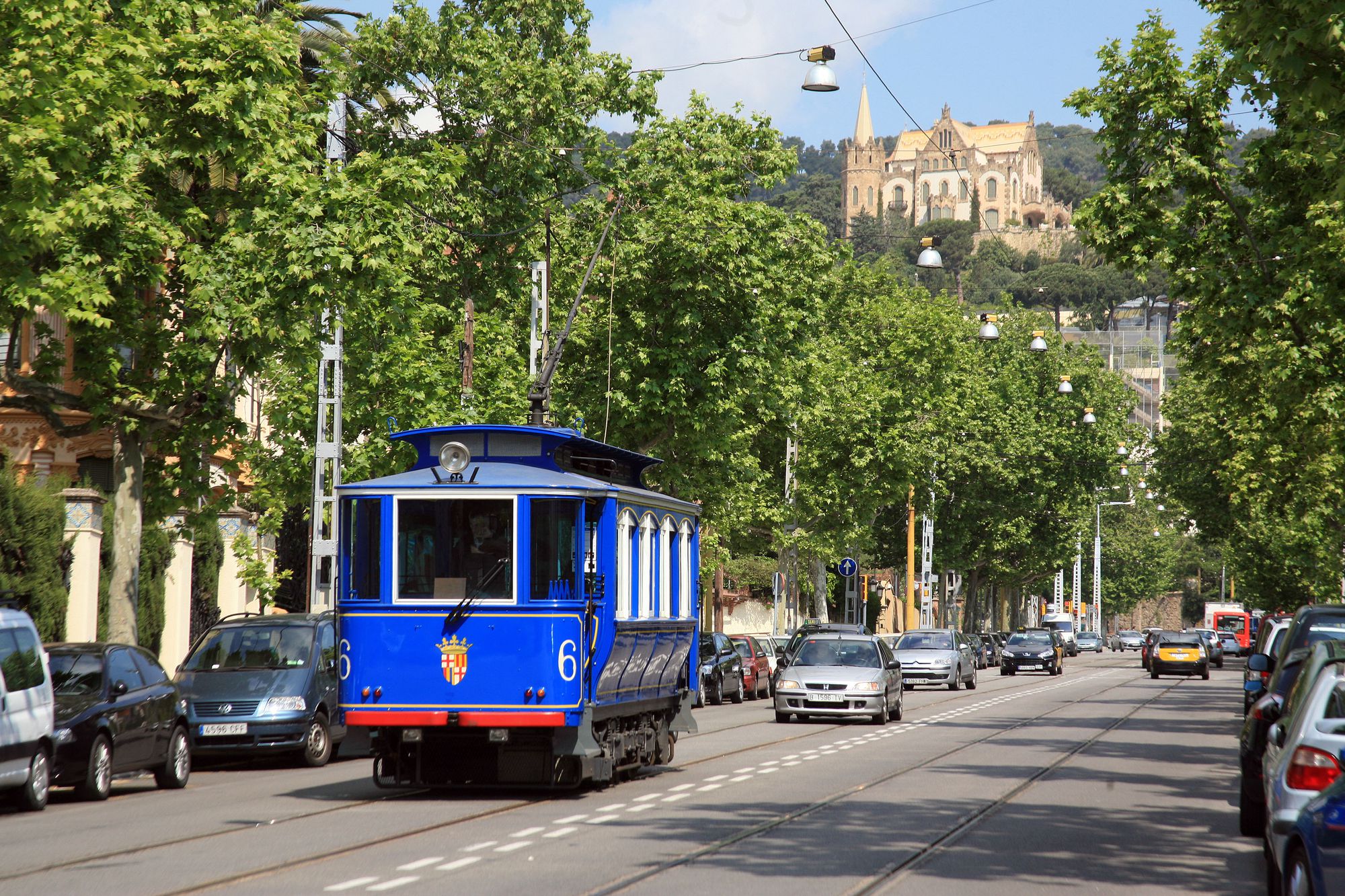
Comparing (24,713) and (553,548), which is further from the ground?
(553,548)

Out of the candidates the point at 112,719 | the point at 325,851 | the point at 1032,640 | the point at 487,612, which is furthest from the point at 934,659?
the point at 325,851

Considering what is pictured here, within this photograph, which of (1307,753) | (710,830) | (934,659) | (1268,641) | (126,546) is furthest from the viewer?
(934,659)

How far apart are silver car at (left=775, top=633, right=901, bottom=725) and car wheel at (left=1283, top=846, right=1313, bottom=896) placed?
20255mm

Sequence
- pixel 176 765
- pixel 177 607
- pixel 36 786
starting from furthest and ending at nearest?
pixel 177 607 < pixel 176 765 < pixel 36 786

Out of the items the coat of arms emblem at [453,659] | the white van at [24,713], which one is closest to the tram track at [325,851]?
the coat of arms emblem at [453,659]

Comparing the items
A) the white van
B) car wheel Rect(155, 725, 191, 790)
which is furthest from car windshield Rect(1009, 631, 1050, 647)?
the white van

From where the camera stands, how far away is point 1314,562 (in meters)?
64.4

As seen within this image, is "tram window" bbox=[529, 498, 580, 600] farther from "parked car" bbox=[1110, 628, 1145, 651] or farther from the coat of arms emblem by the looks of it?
"parked car" bbox=[1110, 628, 1145, 651]

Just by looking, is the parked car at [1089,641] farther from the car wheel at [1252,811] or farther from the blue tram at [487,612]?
the car wheel at [1252,811]

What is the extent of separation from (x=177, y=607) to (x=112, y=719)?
57.4 feet

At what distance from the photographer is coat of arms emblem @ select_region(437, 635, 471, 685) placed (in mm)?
15641

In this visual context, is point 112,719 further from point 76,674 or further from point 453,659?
point 453,659

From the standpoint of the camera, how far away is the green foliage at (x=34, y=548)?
24.4 metres

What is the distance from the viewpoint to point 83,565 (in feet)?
90.0
